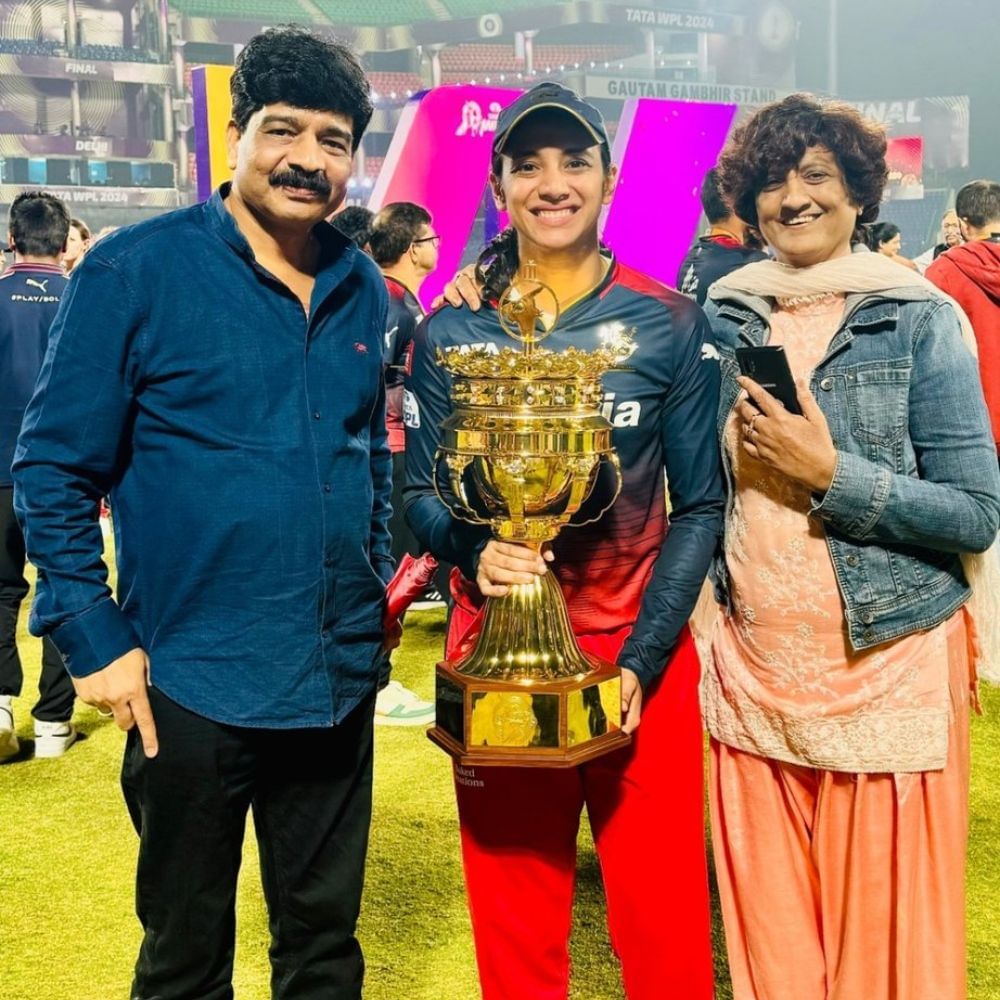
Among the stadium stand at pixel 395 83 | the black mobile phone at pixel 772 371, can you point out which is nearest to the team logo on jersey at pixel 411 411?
the black mobile phone at pixel 772 371

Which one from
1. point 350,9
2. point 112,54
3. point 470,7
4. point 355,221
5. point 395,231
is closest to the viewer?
point 395,231

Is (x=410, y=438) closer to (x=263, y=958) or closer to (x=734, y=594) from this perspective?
(x=734, y=594)

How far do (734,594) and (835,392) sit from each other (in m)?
0.39

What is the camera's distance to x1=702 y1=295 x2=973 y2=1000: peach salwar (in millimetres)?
1909

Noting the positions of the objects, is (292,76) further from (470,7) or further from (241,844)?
(470,7)

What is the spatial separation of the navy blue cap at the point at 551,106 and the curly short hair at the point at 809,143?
9.7 inches

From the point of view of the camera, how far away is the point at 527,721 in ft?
5.62

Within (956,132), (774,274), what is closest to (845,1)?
(956,132)

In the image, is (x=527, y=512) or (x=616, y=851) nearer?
(x=527, y=512)

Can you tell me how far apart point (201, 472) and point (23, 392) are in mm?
2841

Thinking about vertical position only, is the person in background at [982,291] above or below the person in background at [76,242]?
below

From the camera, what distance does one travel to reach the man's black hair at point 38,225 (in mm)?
4230

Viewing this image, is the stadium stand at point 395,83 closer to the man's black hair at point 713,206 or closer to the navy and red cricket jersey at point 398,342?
the man's black hair at point 713,206

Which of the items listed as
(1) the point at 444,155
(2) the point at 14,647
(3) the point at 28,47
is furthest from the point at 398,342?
(3) the point at 28,47
